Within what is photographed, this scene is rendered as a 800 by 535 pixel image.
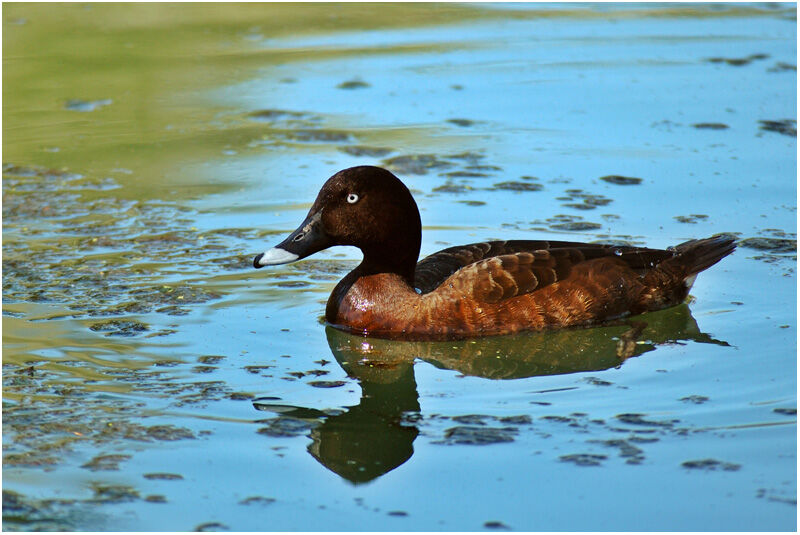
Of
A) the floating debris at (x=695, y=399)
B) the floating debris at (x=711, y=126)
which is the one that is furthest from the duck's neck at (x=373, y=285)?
the floating debris at (x=711, y=126)

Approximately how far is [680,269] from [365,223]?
193cm

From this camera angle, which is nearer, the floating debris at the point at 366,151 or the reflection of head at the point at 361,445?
the reflection of head at the point at 361,445

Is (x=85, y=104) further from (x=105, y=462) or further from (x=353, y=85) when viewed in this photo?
(x=105, y=462)

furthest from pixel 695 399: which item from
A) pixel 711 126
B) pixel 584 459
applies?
pixel 711 126

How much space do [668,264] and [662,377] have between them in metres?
1.29

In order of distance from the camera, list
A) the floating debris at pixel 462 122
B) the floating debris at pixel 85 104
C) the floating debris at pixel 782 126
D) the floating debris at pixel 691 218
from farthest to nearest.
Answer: the floating debris at pixel 85 104 < the floating debris at pixel 462 122 < the floating debris at pixel 782 126 < the floating debris at pixel 691 218

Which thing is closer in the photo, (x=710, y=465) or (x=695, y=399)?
(x=710, y=465)

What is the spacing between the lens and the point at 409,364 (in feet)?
Result: 22.3

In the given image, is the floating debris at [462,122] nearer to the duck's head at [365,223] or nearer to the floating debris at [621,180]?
the floating debris at [621,180]

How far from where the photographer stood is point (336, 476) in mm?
5371

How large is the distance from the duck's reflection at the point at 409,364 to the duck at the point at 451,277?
3.6 inches

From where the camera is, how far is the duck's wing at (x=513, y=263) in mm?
7207

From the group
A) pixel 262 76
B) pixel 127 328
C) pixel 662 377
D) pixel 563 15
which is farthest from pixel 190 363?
pixel 563 15

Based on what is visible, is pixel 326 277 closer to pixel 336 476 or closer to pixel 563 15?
pixel 336 476
